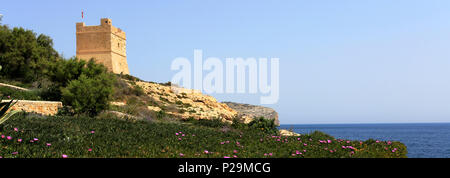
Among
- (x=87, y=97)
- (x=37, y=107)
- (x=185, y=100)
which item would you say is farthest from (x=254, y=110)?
(x=37, y=107)

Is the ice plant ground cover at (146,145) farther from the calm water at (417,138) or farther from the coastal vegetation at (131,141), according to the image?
the calm water at (417,138)

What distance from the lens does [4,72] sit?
28.2 m

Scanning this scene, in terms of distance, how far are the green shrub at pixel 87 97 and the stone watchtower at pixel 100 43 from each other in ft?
78.7

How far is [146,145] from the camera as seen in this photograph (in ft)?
30.4

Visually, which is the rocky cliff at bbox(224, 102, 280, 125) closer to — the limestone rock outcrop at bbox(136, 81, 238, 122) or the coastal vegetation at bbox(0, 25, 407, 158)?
the limestone rock outcrop at bbox(136, 81, 238, 122)

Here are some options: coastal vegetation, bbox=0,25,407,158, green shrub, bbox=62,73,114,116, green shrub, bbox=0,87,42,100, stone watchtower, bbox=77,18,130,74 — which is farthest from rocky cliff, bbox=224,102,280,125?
green shrub, bbox=62,73,114,116

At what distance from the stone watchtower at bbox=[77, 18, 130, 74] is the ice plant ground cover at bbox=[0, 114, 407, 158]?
103ft

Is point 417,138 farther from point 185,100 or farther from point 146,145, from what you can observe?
point 146,145

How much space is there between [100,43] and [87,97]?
26.2 meters

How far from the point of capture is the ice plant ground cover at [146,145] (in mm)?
8078
